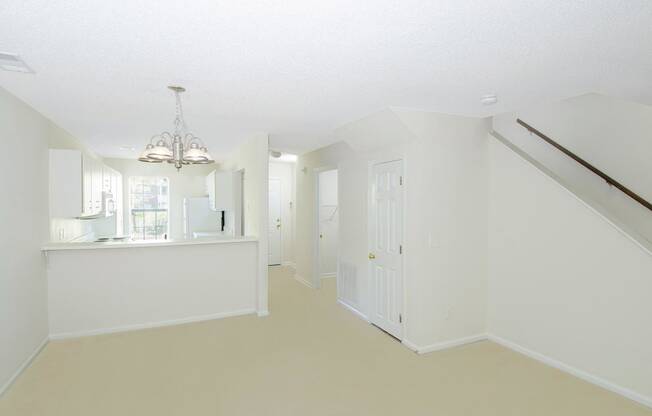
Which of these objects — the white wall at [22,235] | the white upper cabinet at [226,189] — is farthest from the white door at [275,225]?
the white wall at [22,235]

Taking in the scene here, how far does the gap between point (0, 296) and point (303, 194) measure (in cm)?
434

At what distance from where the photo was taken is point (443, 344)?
137 inches

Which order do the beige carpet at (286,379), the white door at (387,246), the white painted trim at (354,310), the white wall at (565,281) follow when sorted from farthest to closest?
the white painted trim at (354,310) < the white door at (387,246) < the white wall at (565,281) < the beige carpet at (286,379)

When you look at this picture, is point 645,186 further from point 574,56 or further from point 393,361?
point 393,361

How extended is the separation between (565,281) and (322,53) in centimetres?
296

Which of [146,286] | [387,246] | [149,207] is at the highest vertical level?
[149,207]

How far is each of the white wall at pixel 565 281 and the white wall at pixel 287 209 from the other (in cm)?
505

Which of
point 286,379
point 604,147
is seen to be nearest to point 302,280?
point 286,379

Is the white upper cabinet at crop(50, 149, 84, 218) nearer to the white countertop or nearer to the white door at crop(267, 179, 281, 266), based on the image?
the white countertop

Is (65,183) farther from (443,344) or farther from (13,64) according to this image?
(443,344)

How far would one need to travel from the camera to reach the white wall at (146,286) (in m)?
3.71

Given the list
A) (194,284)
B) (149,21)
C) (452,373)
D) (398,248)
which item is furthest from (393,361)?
(149,21)

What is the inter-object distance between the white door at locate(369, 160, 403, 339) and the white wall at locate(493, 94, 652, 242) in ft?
5.50

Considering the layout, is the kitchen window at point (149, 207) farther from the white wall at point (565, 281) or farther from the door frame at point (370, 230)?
the white wall at point (565, 281)
